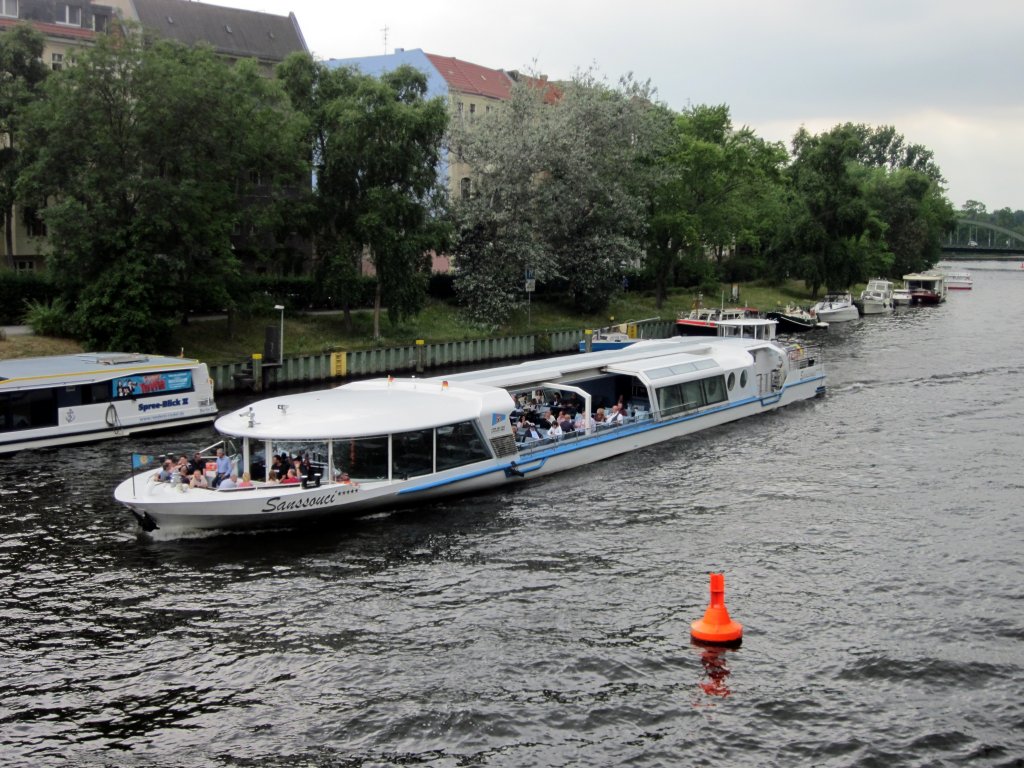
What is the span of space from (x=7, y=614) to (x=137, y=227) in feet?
98.4

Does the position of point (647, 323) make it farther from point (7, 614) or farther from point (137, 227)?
point (7, 614)

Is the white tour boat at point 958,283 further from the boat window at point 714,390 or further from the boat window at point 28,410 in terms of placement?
the boat window at point 28,410

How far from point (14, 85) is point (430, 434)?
3952 centimetres

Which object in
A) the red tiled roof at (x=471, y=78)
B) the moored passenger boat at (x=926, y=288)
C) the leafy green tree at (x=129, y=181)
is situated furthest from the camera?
the moored passenger boat at (x=926, y=288)

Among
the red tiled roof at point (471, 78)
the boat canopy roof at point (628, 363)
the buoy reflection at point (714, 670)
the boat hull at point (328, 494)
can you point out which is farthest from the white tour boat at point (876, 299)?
the buoy reflection at point (714, 670)

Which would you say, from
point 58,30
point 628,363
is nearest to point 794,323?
point 628,363

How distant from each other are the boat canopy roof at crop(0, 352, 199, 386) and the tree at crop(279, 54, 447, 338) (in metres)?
18.1

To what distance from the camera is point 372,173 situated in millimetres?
60781

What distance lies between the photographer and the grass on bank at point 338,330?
5425 cm

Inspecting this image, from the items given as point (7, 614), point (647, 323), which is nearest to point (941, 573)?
point (7, 614)

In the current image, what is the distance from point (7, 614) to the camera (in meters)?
23.6

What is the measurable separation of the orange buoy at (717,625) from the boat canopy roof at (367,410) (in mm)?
11216

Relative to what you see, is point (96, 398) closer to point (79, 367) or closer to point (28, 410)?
point (79, 367)

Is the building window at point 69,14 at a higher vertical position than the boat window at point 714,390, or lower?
higher
